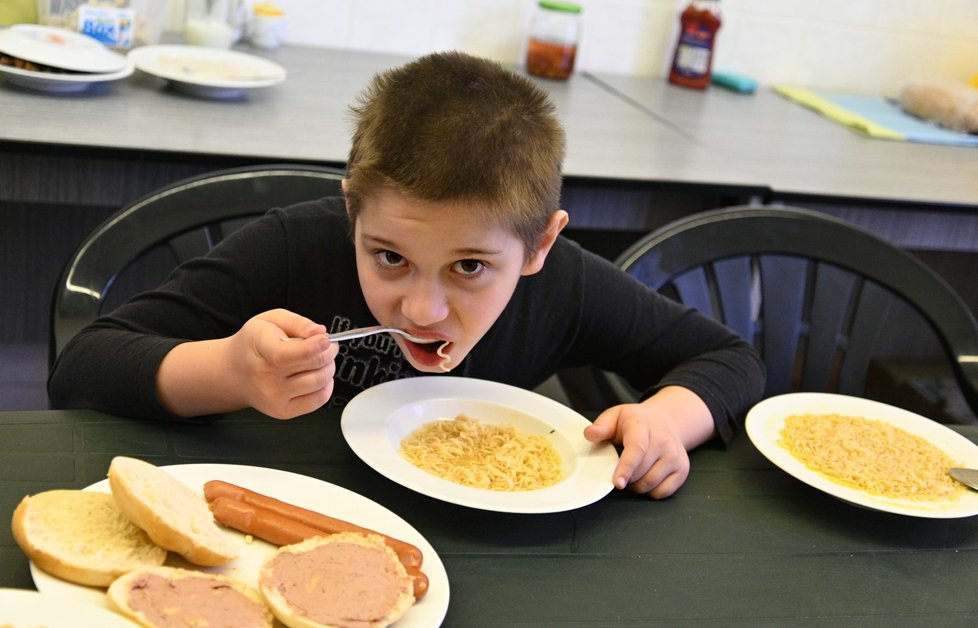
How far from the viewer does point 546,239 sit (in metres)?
1.10

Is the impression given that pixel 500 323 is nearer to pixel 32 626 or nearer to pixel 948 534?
pixel 948 534

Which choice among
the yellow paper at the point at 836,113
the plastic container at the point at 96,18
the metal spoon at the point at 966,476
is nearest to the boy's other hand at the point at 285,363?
the metal spoon at the point at 966,476

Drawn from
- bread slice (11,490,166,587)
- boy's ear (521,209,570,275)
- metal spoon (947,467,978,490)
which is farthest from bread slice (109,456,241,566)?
metal spoon (947,467,978,490)

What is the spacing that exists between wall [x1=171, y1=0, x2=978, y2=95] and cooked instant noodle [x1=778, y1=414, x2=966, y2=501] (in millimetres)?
1636

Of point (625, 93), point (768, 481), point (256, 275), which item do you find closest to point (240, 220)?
point (256, 275)

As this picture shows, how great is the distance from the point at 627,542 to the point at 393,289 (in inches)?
12.2

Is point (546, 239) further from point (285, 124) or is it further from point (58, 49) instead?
point (58, 49)

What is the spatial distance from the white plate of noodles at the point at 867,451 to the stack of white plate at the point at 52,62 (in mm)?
1241

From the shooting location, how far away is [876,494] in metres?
0.99

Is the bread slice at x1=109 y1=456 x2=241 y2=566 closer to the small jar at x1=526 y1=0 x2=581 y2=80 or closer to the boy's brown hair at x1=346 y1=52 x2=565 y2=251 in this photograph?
the boy's brown hair at x1=346 y1=52 x2=565 y2=251

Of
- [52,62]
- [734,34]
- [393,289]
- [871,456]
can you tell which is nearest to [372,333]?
[393,289]

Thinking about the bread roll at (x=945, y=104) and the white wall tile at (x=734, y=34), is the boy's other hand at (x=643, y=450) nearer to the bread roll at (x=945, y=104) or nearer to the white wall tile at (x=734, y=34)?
the white wall tile at (x=734, y=34)

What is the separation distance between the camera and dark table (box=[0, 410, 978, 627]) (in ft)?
2.64

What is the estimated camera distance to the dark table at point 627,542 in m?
0.81
